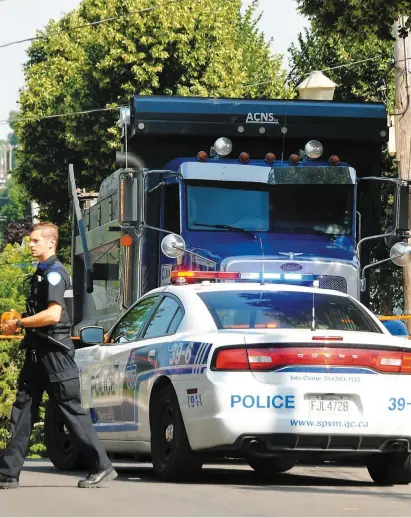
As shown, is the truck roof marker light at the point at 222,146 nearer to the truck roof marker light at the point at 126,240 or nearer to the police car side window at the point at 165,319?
the truck roof marker light at the point at 126,240

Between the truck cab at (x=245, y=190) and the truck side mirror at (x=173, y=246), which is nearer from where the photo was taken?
the truck side mirror at (x=173, y=246)

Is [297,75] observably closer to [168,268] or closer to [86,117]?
[86,117]

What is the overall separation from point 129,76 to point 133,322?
105 feet

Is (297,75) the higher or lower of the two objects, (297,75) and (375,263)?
the higher

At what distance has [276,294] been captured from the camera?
1148 centimetres

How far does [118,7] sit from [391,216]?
29257mm

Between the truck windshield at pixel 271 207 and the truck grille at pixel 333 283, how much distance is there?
0.61 m

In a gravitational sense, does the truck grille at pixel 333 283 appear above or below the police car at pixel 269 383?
above

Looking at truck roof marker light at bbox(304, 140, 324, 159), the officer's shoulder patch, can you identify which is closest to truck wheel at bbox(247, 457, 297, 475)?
the officer's shoulder patch

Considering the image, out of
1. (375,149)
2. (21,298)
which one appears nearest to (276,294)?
(375,149)

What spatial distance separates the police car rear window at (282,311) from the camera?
11094 mm

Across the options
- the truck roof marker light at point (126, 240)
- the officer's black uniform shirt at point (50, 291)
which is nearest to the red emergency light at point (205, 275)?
the truck roof marker light at point (126, 240)

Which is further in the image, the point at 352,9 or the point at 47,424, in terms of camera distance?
the point at 352,9

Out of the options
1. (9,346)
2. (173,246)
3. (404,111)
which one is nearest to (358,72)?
(404,111)
